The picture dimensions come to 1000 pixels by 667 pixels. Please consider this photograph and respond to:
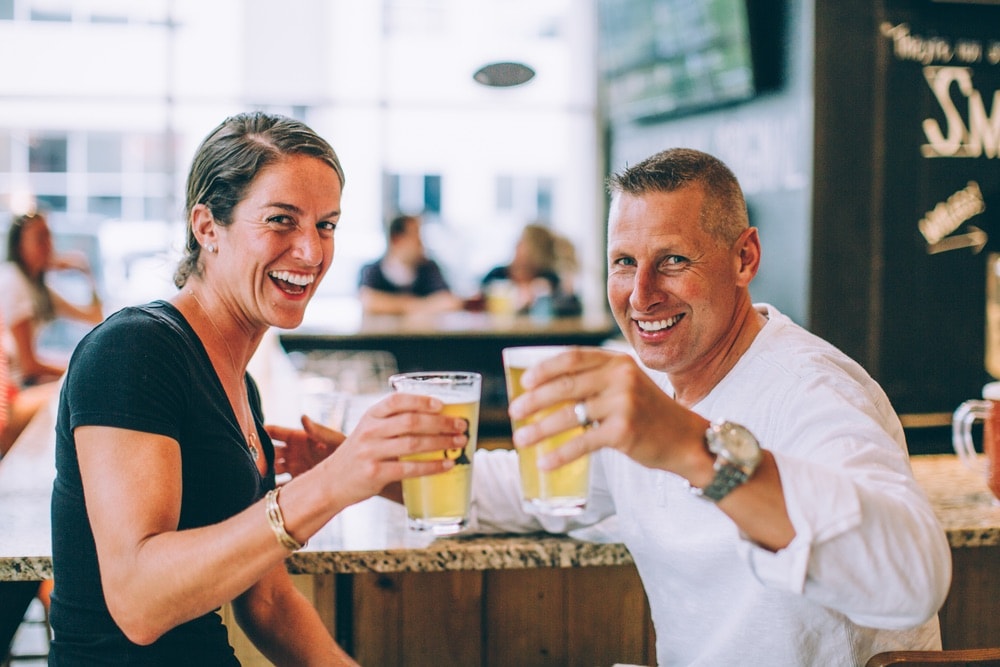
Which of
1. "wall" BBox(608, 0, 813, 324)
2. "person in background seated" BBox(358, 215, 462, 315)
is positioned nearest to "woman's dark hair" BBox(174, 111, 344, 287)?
"wall" BBox(608, 0, 813, 324)

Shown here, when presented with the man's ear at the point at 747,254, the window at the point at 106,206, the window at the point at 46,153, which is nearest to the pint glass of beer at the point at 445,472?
the man's ear at the point at 747,254

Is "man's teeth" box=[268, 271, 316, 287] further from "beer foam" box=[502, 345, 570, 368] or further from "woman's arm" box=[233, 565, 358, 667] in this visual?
"beer foam" box=[502, 345, 570, 368]

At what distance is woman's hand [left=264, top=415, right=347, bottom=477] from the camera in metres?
1.72

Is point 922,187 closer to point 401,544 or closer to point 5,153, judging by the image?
point 401,544

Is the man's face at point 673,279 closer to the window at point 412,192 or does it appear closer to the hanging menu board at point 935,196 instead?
the hanging menu board at point 935,196

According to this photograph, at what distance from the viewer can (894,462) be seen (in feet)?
3.74

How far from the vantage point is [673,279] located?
1522 mm

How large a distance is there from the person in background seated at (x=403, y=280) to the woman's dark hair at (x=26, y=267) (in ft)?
6.84

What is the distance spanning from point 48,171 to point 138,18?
1481 mm

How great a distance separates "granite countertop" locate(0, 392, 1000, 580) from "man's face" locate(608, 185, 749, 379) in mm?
368

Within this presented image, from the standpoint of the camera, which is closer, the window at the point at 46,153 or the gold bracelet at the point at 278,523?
Answer: the gold bracelet at the point at 278,523

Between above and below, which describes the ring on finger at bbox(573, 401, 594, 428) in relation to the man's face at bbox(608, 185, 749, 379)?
below

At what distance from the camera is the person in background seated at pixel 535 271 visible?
686 cm

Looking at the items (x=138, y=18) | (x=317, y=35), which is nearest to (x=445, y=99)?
(x=317, y=35)
